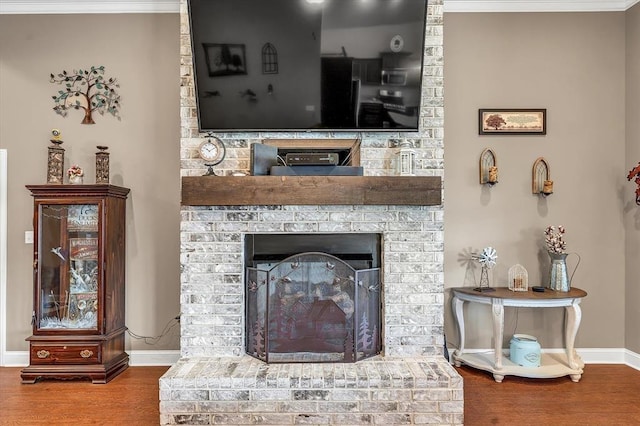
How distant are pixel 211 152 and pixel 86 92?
1.46 m

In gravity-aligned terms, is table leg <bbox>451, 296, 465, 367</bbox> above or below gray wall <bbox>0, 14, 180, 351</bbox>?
below

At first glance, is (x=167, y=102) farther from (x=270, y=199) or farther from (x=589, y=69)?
(x=589, y=69)

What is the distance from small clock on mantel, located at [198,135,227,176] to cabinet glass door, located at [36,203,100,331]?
1.02m

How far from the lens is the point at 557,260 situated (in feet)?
9.61

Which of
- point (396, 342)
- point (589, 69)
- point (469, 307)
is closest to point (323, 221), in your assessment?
point (396, 342)

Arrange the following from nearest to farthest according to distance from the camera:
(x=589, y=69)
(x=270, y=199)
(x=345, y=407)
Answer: (x=345, y=407)
(x=270, y=199)
(x=589, y=69)

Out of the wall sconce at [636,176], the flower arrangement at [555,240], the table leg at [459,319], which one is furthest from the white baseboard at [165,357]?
the wall sconce at [636,176]

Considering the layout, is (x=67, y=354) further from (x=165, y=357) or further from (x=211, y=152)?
(x=211, y=152)

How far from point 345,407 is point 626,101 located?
3252mm

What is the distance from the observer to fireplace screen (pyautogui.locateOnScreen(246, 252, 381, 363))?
2508 mm

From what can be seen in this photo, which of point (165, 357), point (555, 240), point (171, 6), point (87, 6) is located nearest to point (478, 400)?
point (555, 240)

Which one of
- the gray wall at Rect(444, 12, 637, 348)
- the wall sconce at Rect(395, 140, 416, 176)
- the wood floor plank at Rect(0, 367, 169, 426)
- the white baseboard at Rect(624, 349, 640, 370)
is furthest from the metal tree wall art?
the white baseboard at Rect(624, 349, 640, 370)

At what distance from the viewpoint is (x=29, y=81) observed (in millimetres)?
3160

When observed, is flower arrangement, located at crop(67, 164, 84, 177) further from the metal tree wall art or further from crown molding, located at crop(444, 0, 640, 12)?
crown molding, located at crop(444, 0, 640, 12)
